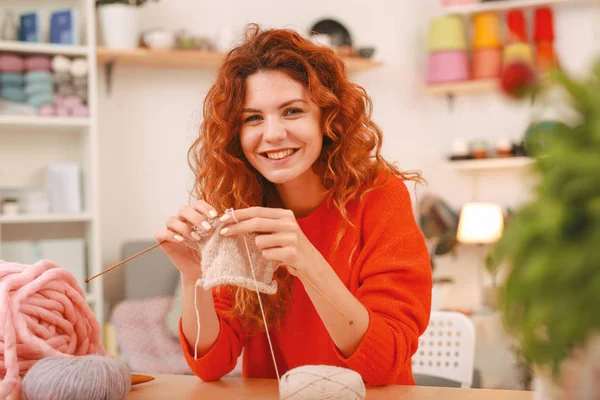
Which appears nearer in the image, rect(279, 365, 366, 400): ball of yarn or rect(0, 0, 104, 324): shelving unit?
rect(279, 365, 366, 400): ball of yarn

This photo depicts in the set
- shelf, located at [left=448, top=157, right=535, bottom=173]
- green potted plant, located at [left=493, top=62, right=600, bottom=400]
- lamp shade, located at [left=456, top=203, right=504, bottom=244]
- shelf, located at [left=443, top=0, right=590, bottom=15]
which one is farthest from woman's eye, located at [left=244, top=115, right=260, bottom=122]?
shelf, located at [left=443, top=0, right=590, bottom=15]

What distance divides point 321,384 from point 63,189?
2532mm

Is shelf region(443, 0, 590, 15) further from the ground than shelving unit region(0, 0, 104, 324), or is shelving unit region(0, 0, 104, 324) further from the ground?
shelf region(443, 0, 590, 15)

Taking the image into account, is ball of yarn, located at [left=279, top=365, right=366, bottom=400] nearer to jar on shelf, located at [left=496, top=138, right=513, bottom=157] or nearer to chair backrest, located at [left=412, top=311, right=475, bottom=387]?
chair backrest, located at [left=412, top=311, right=475, bottom=387]

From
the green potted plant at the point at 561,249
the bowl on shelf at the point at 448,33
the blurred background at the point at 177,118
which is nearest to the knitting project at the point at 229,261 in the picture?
the green potted plant at the point at 561,249

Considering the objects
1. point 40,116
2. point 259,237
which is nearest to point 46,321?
point 259,237

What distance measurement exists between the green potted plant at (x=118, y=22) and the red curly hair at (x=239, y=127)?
6.52 ft

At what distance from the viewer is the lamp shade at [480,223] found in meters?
3.52

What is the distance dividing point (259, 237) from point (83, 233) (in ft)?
8.53

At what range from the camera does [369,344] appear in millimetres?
1262

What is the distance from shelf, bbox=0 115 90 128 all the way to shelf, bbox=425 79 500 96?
6.15 feet

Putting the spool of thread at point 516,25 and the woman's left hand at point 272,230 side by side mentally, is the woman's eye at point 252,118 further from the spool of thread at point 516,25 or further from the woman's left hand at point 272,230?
the spool of thread at point 516,25

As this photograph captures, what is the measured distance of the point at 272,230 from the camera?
1159mm

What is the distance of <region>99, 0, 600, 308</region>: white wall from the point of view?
3.61 meters
